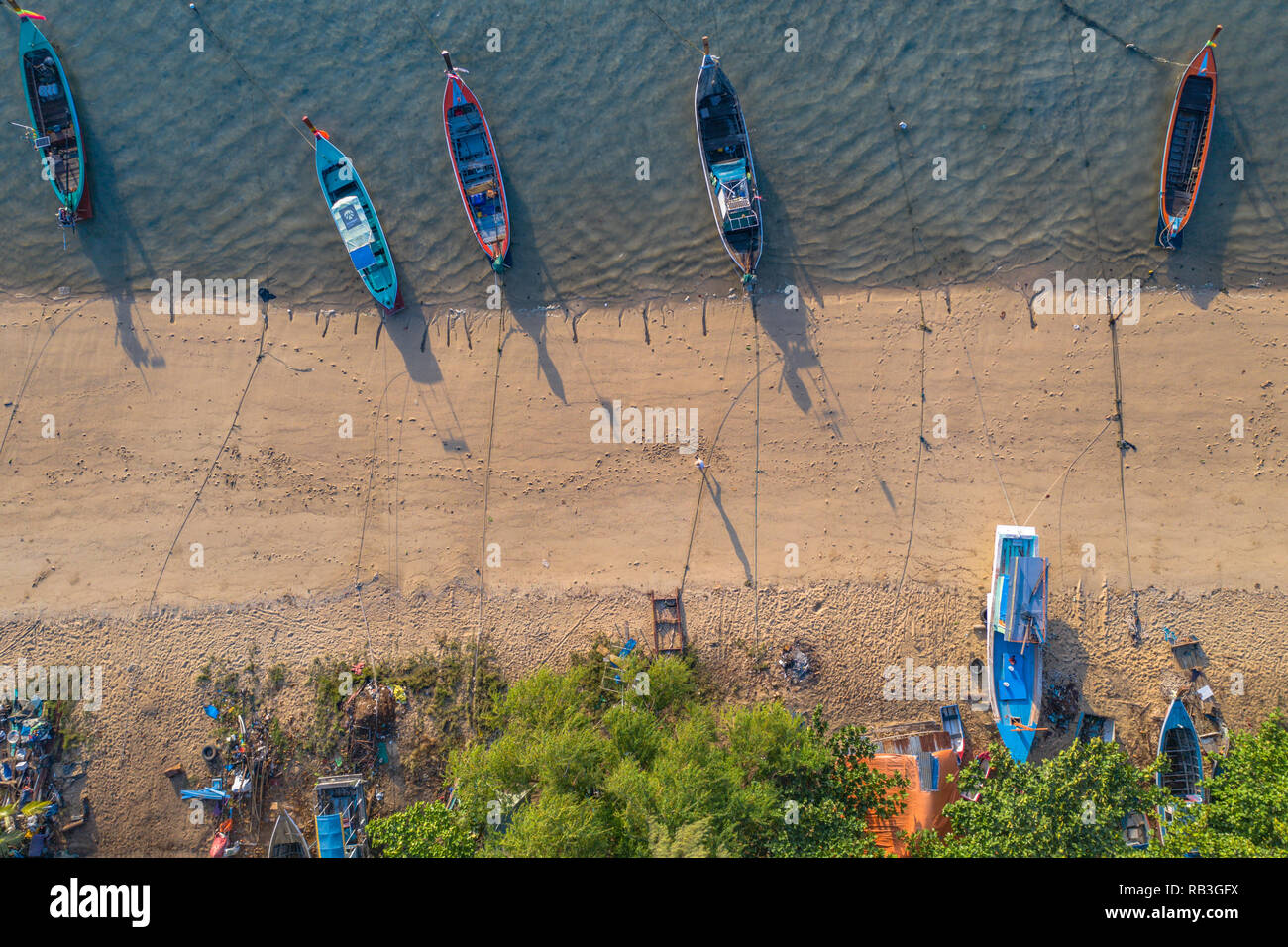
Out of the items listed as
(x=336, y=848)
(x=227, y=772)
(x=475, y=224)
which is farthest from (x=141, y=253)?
(x=336, y=848)

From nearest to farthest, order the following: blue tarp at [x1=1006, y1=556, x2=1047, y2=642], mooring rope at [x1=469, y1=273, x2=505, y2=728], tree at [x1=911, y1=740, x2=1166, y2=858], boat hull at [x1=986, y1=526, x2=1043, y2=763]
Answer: tree at [x1=911, y1=740, x2=1166, y2=858] < blue tarp at [x1=1006, y1=556, x2=1047, y2=642] < boat hull at [x1=986, y1=526, x2=1043, y2=763] < mooring rope at [x1=469, y1=273, x2=505, y2=728]

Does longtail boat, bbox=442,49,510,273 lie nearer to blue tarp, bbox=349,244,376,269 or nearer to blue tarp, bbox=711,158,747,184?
blue tarp, bbox=349,244,376,269

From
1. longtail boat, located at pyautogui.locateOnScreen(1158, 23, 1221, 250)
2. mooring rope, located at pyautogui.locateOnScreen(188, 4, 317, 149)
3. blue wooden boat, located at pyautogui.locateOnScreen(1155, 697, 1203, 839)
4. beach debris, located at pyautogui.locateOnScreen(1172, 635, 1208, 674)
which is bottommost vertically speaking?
blue wooden boat, located at pyautogui.locateOnScreen(1155, 697, 1203, 839)

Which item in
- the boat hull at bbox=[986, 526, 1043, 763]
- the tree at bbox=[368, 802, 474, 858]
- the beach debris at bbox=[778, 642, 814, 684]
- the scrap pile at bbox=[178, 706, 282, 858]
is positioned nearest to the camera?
the tree at bbox=[368, 802, 474, 858]

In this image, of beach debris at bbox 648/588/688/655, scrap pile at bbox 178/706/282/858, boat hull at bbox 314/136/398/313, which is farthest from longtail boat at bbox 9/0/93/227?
beach debris at bbox 648/588/688/655

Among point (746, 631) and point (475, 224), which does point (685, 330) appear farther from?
point (746, 631)

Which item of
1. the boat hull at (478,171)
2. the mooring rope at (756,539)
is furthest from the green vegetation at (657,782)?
the boat hull at (478,171)

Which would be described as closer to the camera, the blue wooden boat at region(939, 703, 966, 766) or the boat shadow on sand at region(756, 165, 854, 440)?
the blue wooden boat at region(939, 703, 966, 766)
